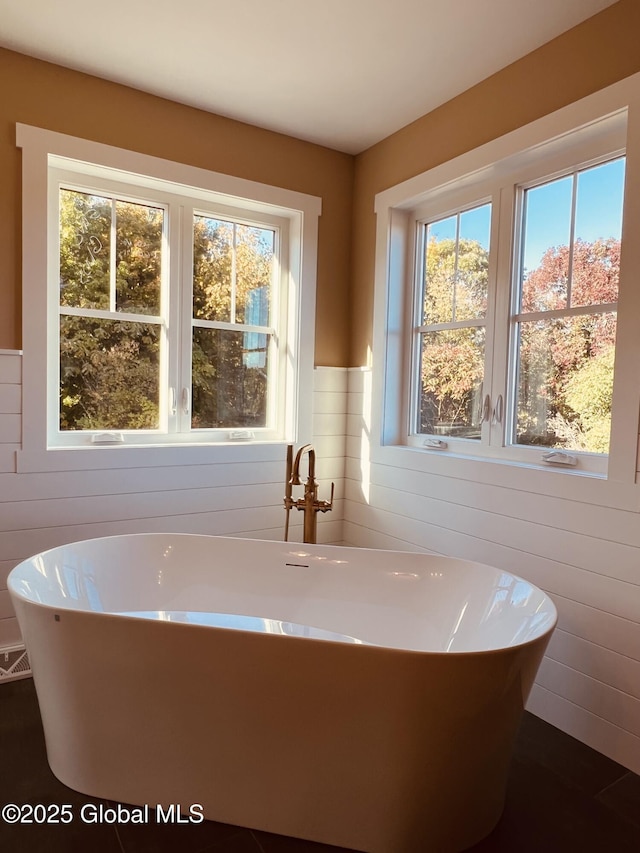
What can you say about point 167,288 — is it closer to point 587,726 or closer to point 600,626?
point 600,626

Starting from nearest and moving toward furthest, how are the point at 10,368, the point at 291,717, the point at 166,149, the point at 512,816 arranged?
1. the point at 291,717
2. the point at 512,816
3. the point at 10,368
4. the point at 166,149

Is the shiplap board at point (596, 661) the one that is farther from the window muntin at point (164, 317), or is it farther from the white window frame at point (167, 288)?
the window muntin at point (164, 317)

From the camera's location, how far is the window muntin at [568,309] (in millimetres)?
2129

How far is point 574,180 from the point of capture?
88.3 inches

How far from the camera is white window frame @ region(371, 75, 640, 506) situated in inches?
75.8

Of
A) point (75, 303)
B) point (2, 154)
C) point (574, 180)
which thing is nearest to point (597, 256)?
point (574, 180)

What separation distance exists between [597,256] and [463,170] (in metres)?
0.75

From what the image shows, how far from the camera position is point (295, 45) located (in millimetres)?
2260

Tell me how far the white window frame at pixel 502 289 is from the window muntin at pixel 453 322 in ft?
0.20

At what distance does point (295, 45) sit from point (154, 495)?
205cm

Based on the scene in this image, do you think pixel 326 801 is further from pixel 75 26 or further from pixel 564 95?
pixel 75 26

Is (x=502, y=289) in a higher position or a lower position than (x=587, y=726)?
higher

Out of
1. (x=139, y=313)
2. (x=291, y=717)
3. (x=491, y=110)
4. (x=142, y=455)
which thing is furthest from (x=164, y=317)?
(x=291, y=717)

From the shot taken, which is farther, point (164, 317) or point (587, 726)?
point (164, 317)
